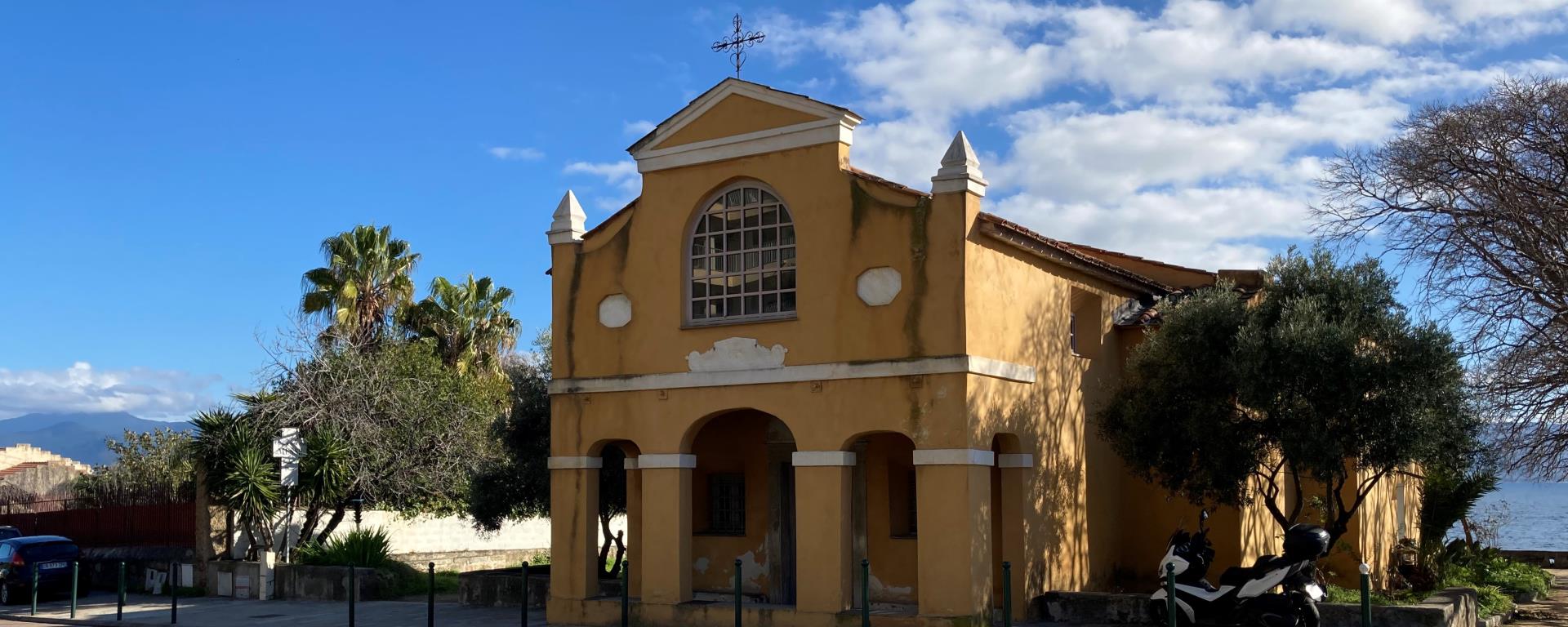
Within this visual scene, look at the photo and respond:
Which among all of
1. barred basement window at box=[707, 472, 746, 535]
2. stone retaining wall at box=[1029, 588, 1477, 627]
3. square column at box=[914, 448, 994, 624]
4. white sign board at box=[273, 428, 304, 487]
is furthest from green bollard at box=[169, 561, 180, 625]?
stone retaining wall at box=[1029, 588, 1477, 627]

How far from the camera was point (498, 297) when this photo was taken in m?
39.3

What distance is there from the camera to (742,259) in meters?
17.7

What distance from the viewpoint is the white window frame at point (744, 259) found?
681 inches

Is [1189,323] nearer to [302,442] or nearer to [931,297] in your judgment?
[931,297]

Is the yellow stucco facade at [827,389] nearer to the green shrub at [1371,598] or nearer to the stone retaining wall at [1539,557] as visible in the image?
the green shrub at [1371,598]

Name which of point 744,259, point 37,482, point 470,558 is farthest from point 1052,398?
point 37,482

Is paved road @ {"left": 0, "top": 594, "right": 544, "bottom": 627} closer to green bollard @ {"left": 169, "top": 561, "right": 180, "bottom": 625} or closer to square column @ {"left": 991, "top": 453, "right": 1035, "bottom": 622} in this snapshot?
green bollard @ {"left": 169, "top": 561, "right": 180, "bottom": 625}

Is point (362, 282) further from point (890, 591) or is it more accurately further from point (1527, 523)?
point (1527, 523)

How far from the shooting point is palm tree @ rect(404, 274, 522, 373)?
37.2m

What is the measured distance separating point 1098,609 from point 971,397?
326 cm

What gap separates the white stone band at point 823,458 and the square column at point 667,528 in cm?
180

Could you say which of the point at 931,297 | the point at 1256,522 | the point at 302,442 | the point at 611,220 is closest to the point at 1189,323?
the point at 931,297

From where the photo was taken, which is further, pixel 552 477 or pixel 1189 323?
pixel 552 477

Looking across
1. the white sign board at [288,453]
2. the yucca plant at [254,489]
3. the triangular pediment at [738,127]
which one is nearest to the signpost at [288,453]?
the white sign board at [288,453]
